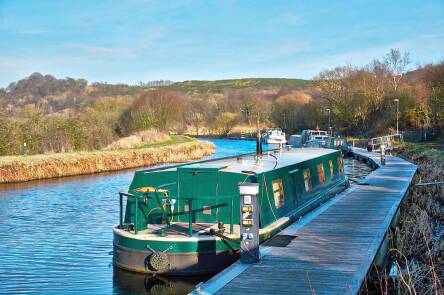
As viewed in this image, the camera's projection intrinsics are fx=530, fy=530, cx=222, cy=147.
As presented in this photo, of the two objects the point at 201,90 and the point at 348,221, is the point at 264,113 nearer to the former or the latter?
the point at 348,221

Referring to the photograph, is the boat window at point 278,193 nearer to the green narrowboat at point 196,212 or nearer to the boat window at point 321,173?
the green narrowboat at point 196,212

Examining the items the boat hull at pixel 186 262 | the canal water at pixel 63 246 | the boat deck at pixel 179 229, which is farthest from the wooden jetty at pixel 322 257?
the canal water at pixel 63 246

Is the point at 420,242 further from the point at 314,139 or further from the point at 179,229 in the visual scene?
the point at 314,139

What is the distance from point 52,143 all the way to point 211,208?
26.2 meters

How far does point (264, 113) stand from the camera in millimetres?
85812

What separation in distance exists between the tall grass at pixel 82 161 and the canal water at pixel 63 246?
402 centimetres

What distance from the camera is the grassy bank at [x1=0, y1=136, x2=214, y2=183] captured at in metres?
28.3

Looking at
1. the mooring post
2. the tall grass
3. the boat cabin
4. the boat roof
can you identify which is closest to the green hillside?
the tall grass

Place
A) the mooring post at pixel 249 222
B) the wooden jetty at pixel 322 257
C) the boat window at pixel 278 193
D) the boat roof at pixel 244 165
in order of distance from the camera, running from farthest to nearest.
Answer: the boat window at pixel 278 193 → the boat roof at pixel 244 165 → the mooring post at pixel 249 222 → the wooden jetty at pixel 322 257

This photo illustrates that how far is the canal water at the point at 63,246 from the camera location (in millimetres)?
10344

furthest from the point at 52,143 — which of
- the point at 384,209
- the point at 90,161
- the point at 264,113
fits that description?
the point at 264,113

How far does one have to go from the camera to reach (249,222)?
9.37m

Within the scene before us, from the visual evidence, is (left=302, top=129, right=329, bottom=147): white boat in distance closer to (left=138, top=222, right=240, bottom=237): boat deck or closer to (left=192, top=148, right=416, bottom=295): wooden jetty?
(left=192, top=148, right=416, bottom=295): wooden jetty

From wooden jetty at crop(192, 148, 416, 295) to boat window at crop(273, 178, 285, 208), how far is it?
0.67 metres
